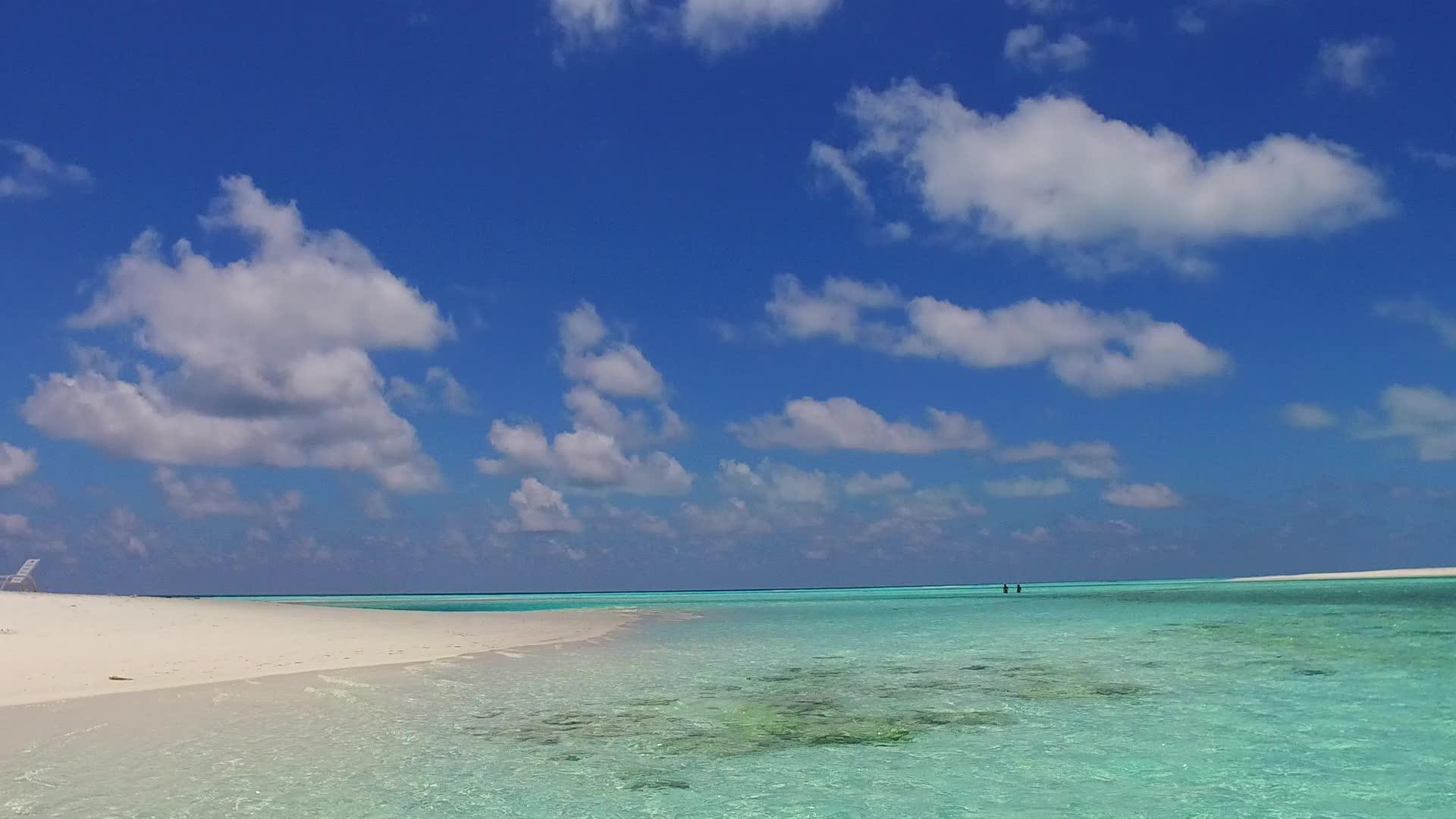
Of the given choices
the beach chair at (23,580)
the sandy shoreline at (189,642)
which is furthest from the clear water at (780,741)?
the beach chair at (23,580)

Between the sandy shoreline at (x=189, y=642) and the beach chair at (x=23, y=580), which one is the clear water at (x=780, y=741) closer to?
the sandy shoreline at (x=189, y=642)

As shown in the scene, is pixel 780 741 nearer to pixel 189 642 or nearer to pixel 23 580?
pixel 189 642

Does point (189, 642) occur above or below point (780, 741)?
below

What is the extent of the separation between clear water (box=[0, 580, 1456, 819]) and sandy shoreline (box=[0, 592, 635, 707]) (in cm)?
236

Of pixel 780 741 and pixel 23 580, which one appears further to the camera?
pixel 23 580

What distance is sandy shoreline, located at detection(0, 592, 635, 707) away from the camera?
1992 cm

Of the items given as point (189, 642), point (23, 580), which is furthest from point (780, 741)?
point (23, 580)

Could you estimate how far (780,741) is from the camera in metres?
13.7

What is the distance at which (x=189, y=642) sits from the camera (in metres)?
26.4

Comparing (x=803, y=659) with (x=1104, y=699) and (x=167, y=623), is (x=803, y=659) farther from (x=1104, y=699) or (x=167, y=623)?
(x=167, y=623)

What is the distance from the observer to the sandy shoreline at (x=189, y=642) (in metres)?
19.9

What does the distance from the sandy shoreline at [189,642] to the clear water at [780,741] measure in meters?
2.36

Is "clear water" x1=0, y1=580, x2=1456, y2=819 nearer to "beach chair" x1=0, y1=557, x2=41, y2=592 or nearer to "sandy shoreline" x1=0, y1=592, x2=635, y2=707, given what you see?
"sandy shoreline" x1=0, y1=592, x2=635, y2=707

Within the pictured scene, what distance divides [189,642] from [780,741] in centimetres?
2034
